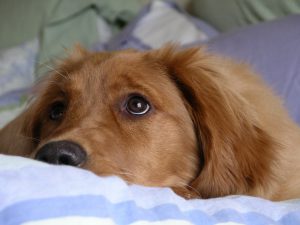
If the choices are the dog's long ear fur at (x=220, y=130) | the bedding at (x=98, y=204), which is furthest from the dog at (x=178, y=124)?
the bedding at (x=98, y=204)

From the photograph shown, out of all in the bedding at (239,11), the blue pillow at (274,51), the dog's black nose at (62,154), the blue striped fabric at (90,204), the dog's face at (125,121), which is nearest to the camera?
the blue striped fabric at (90,204)

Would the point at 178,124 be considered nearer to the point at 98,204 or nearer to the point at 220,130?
the point at 220,130

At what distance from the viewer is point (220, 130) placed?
4.09 ft

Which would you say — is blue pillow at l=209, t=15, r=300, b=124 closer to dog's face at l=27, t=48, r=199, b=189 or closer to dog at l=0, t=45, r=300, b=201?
dog at l=0, t=45, r=300, b=201

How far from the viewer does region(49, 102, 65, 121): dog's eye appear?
142cm

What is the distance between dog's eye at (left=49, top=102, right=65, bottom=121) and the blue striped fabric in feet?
1.96

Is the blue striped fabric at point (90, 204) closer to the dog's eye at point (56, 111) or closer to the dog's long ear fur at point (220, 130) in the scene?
the dog's long ear fur at point (220, 130)

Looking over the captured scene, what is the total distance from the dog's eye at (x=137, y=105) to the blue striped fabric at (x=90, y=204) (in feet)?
1.36

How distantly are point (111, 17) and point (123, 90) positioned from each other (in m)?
2.14

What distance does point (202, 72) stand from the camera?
137 cm

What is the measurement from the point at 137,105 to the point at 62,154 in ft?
1.13

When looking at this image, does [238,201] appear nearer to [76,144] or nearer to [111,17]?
[76,144]

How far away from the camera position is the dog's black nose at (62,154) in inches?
39.0

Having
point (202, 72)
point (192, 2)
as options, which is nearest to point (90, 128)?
point (202, 72)
